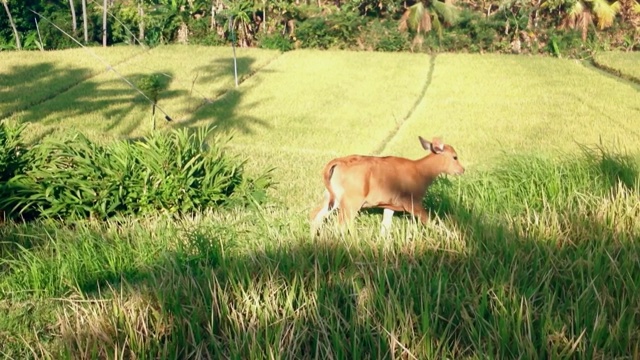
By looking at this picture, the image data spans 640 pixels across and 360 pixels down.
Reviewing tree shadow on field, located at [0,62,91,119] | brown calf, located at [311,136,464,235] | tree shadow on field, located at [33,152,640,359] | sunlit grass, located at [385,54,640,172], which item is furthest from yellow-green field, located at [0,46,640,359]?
tree shadow on field, located at [0,62,91,119]

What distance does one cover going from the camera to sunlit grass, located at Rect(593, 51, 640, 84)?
68.4 ft

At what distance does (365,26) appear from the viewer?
26.4 m

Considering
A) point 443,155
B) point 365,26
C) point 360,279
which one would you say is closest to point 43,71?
point 365,26

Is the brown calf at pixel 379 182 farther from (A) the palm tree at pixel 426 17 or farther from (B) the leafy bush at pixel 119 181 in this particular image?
(A) the palm tree at pixel 426 17

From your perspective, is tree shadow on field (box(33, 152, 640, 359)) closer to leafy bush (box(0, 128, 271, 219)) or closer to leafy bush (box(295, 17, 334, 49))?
leafy bush (box(0, 128, 271, 219))

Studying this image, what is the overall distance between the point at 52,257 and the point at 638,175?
4210 mm

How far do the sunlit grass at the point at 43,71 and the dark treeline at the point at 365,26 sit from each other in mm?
1909

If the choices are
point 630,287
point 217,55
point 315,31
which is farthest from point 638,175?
point 315,31

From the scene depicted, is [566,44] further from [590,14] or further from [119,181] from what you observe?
[119,181]

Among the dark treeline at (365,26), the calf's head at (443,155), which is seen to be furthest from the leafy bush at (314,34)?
the calf's head at (443,155)

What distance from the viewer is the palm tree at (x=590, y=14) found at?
85.8 feet

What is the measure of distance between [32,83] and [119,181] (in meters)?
13.4

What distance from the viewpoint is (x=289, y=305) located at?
3189 mm

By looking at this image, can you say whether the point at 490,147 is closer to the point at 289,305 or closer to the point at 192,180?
the point at 192,180
